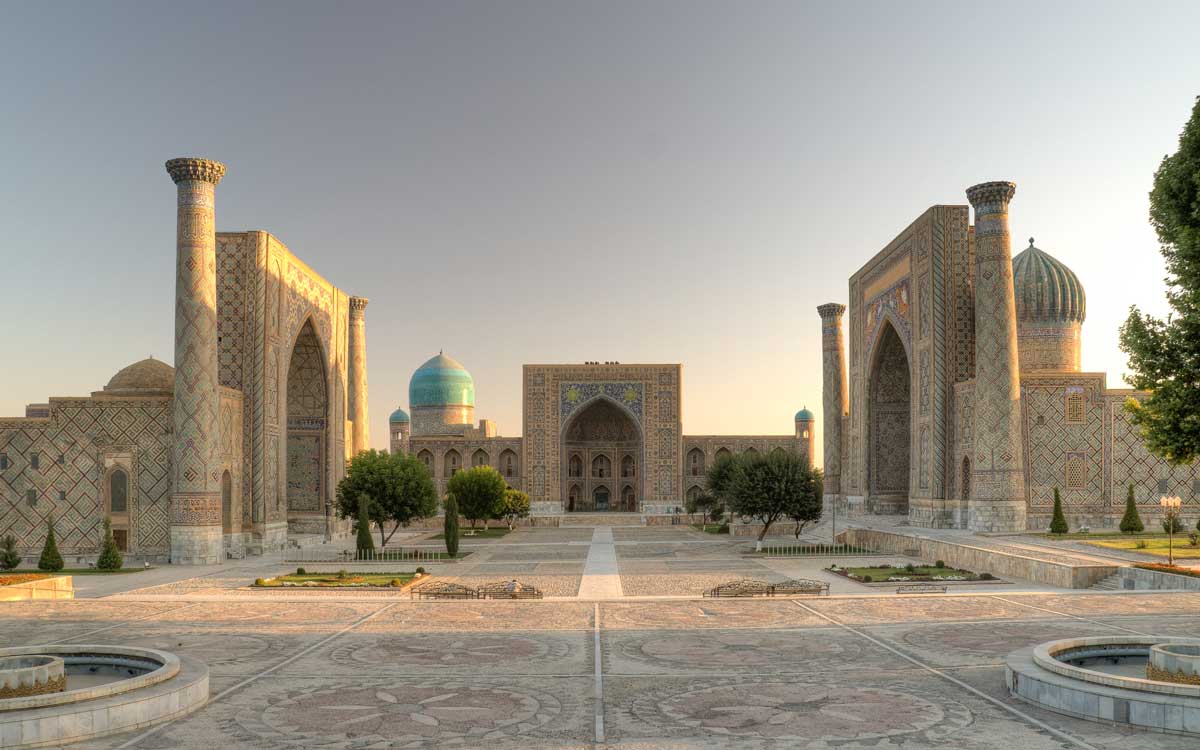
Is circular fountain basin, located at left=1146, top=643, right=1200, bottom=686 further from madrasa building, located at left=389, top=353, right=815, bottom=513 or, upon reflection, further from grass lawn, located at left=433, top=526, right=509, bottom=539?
madrasa building, located at left=389, top=353, right=815, bottom=513

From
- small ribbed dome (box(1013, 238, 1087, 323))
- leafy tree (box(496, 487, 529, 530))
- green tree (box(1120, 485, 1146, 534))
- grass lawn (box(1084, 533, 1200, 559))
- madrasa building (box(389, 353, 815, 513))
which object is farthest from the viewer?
madrasa building (box(389, 353, 815, 513))

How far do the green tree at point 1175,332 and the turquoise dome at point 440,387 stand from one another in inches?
2262

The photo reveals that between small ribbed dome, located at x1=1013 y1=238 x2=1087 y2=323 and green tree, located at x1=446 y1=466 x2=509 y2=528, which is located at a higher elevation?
small ribbed dome, located at x1=1013 y1=238 x2=1087 y2=323

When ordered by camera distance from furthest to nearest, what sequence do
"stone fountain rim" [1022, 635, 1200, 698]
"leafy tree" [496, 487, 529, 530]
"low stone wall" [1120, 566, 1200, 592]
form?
"leafy tree" [496, 487, 529, 530] < "low stone wall" [1120, 566, 1200, 592] < "stone fountain rim" [1022, 635, 1200, 698]

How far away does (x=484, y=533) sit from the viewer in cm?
4097

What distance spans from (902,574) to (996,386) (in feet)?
33.6

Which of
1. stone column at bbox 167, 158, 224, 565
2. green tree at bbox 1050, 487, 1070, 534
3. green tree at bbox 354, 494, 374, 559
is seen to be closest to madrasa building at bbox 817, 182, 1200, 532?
green tree at bbox 1050, 487, 1070, 534

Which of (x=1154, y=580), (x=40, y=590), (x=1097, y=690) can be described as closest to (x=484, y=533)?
(x=40, y=590)

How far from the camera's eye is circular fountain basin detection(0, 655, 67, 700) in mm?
8938

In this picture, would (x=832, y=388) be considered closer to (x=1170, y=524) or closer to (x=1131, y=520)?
(x=1131, y=520)

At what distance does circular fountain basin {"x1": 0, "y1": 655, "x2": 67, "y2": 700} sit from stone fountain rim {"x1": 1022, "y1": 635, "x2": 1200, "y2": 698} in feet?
30.9

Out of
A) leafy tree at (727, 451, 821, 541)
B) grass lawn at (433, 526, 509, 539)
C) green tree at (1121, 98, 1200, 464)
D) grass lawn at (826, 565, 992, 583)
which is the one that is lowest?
grass lawn at (433, 526, 509, 539)

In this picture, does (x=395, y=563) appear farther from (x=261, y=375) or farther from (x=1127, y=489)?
(x=1127, y=489)

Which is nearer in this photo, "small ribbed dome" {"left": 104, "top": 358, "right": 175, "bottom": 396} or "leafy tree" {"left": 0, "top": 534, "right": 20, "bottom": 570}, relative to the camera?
"leafy tree" {"left": 0, "top": 534, "right": 20, "bottom": 570}
